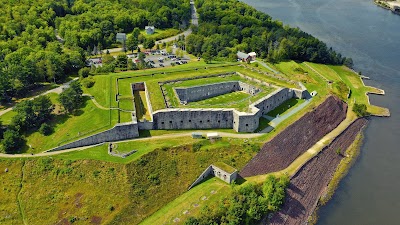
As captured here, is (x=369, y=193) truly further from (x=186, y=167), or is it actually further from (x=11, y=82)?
(x=11, y=82)

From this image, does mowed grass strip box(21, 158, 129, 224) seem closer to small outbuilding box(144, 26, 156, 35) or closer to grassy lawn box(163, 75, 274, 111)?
grassy lawn box(163, 75, 274, 111)

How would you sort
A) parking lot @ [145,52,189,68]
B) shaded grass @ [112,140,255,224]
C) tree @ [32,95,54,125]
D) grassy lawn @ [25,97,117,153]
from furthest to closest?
parking lot @ [145,52,189,68] < tree @ [32,95,54,125] < grassy lawn @ [25,97,117,153] < shaded grass @ [112,140,255,224]

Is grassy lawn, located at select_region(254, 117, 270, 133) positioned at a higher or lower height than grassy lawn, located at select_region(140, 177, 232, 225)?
higher

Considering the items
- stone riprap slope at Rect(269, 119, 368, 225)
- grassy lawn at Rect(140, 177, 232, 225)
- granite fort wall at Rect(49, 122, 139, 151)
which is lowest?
stone riprap slope at Rect(269, 119, 368, 225)

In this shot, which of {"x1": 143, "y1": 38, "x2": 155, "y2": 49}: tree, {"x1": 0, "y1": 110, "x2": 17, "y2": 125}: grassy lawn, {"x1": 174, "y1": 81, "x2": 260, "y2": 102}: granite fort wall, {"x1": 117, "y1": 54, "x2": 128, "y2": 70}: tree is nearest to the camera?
{"x1": 0, "y1": 110, "x2": 17, "y2": 125}: grassy lawn

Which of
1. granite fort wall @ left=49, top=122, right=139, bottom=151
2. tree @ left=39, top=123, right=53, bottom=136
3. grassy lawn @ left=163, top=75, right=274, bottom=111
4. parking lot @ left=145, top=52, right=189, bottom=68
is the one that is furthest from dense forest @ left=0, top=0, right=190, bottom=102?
grassy lawn @ left=163, top=75, right=274, bottom=111

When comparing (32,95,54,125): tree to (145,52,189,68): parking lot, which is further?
(145,52,189,68): parking lot

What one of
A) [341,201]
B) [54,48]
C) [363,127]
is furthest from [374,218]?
[54,48]
